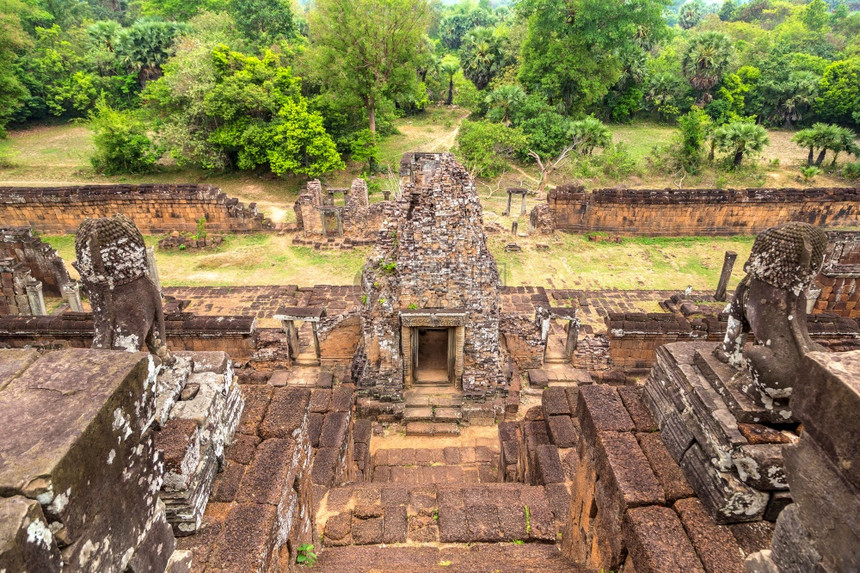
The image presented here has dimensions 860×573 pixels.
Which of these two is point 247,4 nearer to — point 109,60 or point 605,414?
point 109,60

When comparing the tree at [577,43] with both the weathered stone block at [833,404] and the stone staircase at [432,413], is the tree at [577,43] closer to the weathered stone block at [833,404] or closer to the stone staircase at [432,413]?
the stone staircase at [432,413]

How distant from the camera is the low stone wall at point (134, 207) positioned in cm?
2088

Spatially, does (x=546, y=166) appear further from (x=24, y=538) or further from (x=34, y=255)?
(x=24, y=538)

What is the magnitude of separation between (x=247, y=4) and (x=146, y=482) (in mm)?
40904

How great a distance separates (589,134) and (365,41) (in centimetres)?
1348

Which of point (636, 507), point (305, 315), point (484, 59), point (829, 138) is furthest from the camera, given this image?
point (484, 59)

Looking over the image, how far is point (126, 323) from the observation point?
486 cm

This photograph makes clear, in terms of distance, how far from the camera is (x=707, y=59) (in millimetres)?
34531

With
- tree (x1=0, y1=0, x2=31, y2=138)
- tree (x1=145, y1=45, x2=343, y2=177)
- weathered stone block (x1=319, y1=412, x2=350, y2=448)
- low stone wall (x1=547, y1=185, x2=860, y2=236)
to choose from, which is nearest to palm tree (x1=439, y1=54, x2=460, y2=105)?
tree (x1=145, y1=45, x2=343, y2=177)

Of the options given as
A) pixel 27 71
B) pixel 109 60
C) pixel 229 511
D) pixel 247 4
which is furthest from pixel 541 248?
pixel 27 71

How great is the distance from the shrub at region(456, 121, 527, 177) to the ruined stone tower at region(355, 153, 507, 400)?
55.2ft

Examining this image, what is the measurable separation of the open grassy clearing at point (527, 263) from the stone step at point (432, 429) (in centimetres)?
837

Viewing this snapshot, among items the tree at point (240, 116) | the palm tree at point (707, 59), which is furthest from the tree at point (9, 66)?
the palm tree at point (707, 59)

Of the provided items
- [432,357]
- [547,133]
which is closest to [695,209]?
[547,133]
